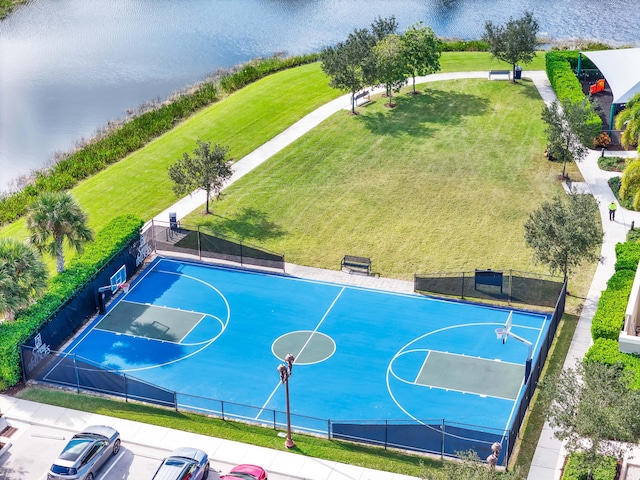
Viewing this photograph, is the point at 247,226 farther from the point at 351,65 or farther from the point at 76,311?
the point at 351,65

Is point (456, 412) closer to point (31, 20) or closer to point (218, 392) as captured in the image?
point (218, 392)

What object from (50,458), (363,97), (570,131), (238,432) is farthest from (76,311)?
(363,97)

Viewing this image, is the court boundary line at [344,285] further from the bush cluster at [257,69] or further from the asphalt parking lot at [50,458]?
the bush cluster at [257,69]

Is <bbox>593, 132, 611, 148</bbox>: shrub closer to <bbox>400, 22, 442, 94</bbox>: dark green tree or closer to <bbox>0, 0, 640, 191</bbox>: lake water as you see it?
<bbox>400, 22, 442, 94</bbox>: dark green tree

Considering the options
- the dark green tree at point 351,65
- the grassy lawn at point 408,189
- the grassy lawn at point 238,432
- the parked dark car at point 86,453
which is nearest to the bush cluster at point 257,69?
the dark green tree at point 351,65

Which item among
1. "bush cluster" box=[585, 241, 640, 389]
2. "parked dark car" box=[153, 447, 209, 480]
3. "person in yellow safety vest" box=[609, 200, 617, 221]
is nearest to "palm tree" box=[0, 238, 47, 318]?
"parked dark car" box=[153, 447, 209, 480]

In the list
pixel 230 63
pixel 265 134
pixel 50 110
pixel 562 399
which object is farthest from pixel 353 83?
pixel 562 399
